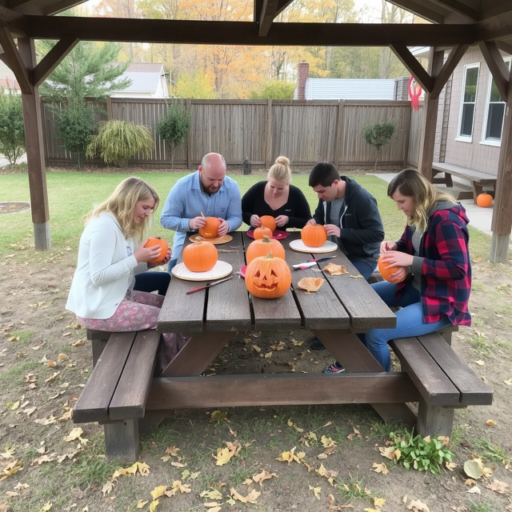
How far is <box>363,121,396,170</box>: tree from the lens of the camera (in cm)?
1454

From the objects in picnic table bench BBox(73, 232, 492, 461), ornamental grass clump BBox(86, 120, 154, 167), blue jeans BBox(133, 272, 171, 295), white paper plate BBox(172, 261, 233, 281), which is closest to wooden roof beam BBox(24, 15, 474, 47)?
blue jeans BBox(133, 272, 171, 295)

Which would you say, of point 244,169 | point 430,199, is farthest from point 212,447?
point 244,169

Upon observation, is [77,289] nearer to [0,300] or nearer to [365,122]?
[0,300]

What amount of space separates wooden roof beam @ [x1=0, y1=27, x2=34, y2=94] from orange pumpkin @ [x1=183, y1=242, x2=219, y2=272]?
4.10m

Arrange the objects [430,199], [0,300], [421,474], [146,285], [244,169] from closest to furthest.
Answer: [421,474]
[430,199]
[146,285]
[0,300]
[244,169]

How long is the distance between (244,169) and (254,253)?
37.4 ft

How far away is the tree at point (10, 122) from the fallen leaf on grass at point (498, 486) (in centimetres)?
1394

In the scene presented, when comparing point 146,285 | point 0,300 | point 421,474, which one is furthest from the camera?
point 0,300

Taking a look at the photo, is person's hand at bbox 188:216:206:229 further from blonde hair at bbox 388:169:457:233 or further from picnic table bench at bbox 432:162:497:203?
picnic table bench at bbox 432:162:497:203

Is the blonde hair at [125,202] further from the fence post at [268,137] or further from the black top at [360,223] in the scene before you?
the fence post at [268,137]

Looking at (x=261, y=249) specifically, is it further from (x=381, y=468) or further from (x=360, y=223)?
(x=381, y=468)

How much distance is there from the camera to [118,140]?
13.8 meters

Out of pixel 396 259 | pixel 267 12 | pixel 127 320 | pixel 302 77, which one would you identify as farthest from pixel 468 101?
pixel 127 320

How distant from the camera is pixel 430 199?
294cm
